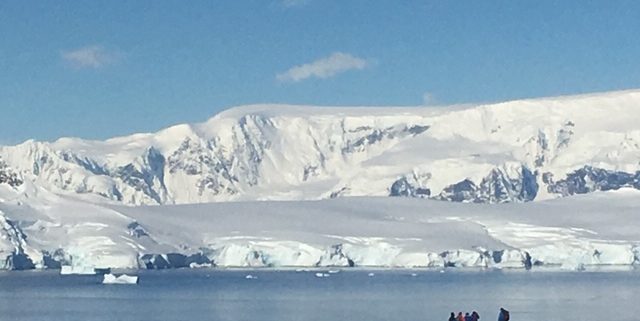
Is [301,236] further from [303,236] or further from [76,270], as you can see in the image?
[76,270]

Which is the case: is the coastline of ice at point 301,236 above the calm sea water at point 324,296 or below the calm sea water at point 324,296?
above

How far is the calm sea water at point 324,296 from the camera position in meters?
54.7

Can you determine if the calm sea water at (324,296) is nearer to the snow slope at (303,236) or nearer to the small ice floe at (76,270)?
the small ice floe at (76,270)

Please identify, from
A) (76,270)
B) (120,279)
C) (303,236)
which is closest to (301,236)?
(303,236)

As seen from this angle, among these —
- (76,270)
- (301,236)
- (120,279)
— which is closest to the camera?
(120,279)

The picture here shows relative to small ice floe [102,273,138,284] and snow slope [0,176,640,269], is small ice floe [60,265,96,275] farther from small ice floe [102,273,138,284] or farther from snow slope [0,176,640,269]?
small ice floe [102,273,138,284]

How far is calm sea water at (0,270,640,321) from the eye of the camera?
54688 millimetres

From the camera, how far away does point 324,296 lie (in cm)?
6831

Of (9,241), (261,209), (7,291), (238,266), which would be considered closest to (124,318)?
(7,291)

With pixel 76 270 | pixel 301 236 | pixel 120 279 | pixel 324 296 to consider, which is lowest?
pixel 324 296

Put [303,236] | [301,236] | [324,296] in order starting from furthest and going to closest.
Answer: [303,236] → [301,236] → [324,296]

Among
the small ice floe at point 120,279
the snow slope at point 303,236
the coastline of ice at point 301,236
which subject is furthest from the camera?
the snow slope at point 303,236

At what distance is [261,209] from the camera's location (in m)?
121

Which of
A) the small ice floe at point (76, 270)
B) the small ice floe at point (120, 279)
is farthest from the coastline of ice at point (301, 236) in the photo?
the small ice floe at point (120, 279)
